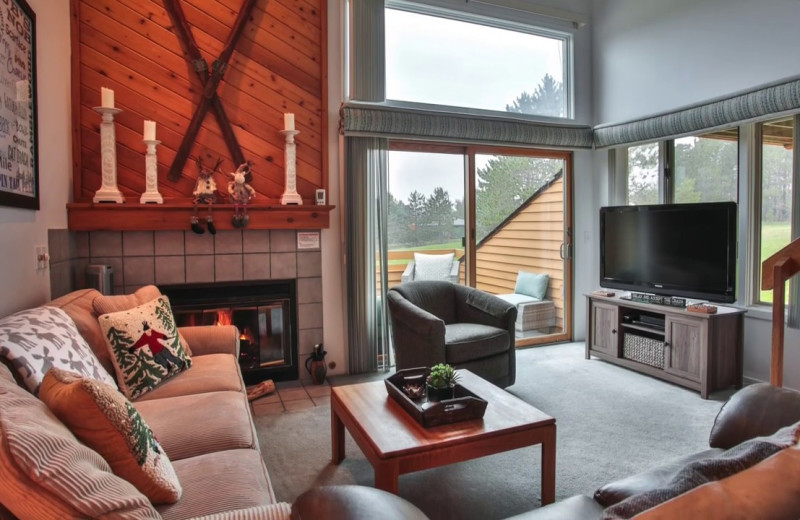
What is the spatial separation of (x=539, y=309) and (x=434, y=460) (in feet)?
10.7

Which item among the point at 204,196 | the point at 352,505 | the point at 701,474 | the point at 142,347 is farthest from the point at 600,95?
the point at 352,505

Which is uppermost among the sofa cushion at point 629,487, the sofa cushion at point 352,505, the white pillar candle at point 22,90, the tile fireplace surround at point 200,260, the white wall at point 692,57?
the white wall at point 692,57

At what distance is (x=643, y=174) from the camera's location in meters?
4.48

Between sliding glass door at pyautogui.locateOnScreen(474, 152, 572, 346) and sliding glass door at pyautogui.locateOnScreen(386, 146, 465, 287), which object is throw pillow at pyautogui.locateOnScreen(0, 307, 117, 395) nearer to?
sliding glass door at pyautogui.locateOnScreen(386, 146, 465, 287)

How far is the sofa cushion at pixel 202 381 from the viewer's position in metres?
2.21

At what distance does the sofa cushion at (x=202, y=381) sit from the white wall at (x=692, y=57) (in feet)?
11.9

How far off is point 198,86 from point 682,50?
3.82 meters

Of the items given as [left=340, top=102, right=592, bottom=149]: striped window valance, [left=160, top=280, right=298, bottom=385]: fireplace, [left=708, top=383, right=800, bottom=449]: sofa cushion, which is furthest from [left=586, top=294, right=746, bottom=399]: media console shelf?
[left=160, top=280, right=298, bottom=385]: fireplace

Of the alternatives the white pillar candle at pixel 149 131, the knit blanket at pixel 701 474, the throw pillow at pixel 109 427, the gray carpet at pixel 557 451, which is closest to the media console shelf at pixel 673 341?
the gray carpet at pixel 557 451

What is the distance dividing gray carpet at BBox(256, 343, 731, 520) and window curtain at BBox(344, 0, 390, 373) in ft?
2.98

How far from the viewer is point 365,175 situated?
3.86 m

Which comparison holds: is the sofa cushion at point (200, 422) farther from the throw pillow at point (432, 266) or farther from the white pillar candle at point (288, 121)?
the throw pillow at point (432, 266)

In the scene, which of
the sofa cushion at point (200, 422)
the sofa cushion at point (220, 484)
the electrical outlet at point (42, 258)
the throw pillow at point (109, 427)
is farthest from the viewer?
the electrical outlet at point (42, 258)

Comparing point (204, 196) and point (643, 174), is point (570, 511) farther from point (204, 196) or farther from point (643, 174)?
point (643, 174)
